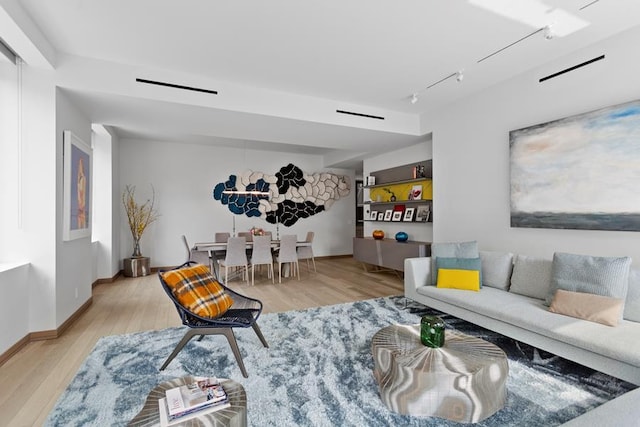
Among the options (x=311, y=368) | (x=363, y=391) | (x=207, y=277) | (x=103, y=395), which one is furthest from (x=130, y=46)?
(x=363, y=391)

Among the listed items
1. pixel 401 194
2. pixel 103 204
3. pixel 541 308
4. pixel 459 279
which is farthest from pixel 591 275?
pixel 103 204

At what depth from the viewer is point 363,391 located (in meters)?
2.18

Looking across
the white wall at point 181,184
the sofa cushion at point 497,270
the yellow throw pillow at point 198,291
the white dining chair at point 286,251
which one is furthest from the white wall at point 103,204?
the sofa cushion at point 497,270

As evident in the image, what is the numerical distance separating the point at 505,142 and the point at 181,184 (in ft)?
20.3

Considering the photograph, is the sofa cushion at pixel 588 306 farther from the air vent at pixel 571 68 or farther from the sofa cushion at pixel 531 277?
the air vent at pixel 571 68

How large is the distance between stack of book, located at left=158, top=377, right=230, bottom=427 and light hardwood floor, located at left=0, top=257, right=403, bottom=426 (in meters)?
1.17

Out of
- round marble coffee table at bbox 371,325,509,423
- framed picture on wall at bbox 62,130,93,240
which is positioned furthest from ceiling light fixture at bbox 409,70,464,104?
framed picture on wall at bbox 62,130,93,240

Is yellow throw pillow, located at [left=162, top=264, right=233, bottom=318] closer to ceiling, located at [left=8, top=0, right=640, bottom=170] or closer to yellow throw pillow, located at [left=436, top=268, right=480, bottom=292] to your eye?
ceiling, located at [left=8, top=0, right=640, bottom=170]

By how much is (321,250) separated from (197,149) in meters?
3.98

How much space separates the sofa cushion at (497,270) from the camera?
343 centimetres

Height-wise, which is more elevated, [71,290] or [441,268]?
[441,268]

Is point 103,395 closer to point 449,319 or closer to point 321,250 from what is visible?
point 449,319

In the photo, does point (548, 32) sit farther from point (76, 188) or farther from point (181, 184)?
point (181, 184)

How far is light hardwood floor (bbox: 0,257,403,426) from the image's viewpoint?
2.17m
